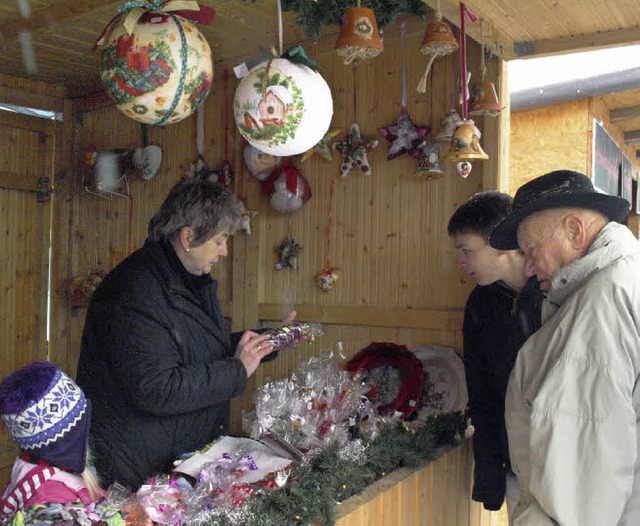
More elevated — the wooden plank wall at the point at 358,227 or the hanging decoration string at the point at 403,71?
the hanging decoration string at the point at 403,71

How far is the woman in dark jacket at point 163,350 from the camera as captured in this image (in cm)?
217

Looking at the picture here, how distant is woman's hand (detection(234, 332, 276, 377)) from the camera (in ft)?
8.06

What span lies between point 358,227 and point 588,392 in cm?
260

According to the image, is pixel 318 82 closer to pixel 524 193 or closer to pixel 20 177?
pixel 524 193

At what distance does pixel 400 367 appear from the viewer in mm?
3396

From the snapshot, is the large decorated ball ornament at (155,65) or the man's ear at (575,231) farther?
the large decorated ball ornament at (155,65)

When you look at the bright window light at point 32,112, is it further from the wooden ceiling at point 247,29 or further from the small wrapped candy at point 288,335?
the small wrapped candy at point 288,335

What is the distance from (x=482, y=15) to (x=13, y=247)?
4.08 metres

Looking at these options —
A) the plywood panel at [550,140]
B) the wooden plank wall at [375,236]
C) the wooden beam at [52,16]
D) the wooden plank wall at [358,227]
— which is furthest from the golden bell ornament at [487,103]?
the plywood panel at [550,140]

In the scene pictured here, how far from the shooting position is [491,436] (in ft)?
9.48

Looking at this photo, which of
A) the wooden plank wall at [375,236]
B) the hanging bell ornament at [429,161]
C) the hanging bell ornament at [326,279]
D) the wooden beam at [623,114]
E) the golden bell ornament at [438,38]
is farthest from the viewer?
the wooden beam at [623,114]

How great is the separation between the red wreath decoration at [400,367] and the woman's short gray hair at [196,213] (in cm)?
130

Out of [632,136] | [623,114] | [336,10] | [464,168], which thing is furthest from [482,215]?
[632,136]

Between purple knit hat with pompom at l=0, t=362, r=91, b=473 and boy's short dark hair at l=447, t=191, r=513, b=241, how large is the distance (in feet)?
5.38
